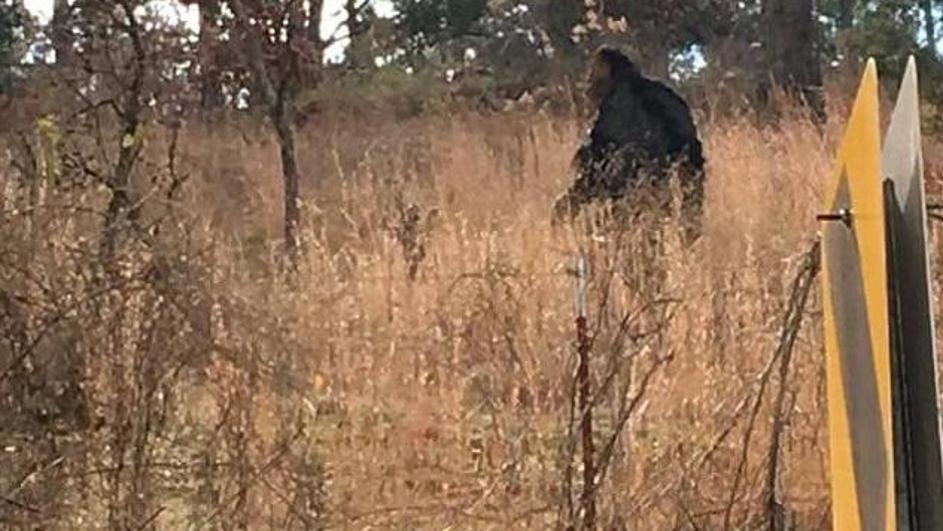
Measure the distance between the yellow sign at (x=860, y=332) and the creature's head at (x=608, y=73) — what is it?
6.02m

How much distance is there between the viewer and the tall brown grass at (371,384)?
12.3ft

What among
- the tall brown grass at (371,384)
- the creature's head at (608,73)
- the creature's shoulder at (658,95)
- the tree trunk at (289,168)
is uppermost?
the creature's head at (608,73)

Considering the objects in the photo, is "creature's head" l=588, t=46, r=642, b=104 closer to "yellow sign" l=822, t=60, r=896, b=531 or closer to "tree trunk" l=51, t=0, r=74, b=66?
"tree trunk" l=51, t=0, r=74, b=66

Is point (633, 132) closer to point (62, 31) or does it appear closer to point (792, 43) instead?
point (62, 31)

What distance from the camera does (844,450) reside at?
1510mm

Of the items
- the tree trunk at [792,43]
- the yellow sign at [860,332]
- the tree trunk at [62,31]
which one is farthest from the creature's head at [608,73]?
A: the yellow sign at [860,332]

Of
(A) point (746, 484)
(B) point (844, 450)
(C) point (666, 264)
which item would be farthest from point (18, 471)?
(B) point (844, 450)

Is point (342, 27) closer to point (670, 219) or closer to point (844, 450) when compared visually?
point (670, 219)

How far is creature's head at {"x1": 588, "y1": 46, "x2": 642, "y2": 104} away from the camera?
7.62m

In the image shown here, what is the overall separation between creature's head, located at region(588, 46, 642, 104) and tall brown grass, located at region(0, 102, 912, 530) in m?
2.15

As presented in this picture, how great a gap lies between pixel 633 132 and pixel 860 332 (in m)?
6.19

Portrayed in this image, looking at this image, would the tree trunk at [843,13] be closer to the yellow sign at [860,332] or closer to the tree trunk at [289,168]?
the tree trunk at [289,168]

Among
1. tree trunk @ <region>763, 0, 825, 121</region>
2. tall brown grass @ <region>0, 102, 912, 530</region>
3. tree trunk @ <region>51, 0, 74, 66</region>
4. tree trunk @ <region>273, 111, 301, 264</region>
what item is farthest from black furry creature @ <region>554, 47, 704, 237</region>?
tree trunk @ <region>763, 0, 825, 121</region>

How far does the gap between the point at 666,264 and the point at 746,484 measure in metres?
1.15
